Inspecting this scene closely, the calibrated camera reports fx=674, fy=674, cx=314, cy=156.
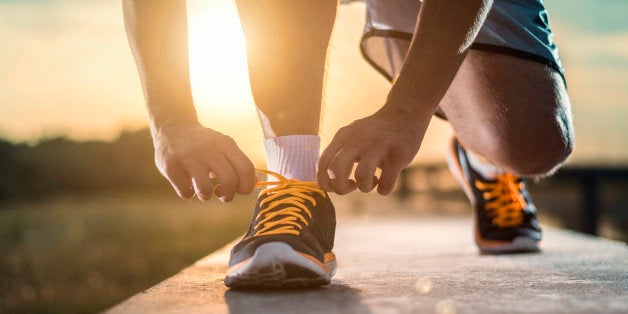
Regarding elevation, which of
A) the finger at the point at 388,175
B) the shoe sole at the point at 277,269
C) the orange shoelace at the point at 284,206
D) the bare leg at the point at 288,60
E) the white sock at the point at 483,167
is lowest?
the white sock at the point at 483,167

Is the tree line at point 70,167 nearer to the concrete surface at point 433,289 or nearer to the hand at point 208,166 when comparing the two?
the concrete surface at point 433,289

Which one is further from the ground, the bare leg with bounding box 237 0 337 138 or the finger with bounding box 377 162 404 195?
the bare leg with bounding box 237 0 337 138

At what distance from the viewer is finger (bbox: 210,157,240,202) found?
1.24m

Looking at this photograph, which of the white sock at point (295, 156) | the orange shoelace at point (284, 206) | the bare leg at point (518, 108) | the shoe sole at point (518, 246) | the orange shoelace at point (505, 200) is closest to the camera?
the orange shoelace at point (284, 206)

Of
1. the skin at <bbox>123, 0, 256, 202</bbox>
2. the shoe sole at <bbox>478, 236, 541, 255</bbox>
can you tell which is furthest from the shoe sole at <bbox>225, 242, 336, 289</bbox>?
the shoe sole at <bbox>478, 236, 541, 255</bbox>

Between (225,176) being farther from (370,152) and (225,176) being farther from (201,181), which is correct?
(370,152)

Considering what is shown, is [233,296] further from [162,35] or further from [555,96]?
[555,96]

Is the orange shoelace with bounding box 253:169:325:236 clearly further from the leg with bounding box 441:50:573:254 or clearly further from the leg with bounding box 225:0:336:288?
the leg with bounding box 441:50:573:254

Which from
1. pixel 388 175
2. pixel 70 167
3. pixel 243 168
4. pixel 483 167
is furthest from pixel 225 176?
pixel 70 167

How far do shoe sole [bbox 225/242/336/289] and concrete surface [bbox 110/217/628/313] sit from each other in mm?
21

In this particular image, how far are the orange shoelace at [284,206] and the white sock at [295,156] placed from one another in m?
0.06

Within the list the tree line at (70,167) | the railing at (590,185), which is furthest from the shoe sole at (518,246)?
the tree line at (70,167)

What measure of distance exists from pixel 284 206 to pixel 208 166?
9.5 inches

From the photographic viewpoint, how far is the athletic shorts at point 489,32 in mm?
1997
